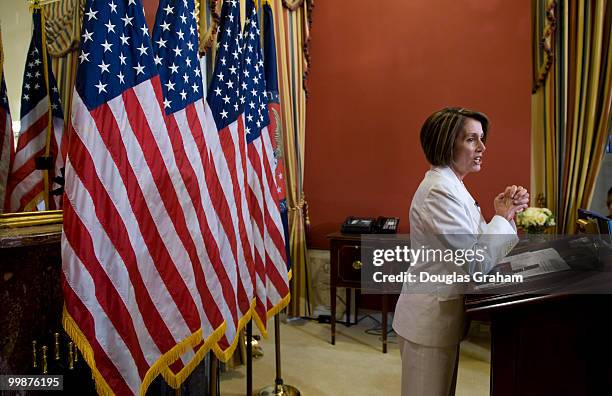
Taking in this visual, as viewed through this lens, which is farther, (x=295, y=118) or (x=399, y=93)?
(x=295, y=118)

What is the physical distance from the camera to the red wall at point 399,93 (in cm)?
384

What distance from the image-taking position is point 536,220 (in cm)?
311

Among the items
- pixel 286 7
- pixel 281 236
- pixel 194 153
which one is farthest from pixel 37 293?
pixel 286 7

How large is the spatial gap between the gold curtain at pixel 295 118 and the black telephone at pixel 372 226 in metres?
0.58

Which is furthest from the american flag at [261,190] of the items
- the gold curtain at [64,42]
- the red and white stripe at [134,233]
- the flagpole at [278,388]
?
the gold curtain at [64,42]

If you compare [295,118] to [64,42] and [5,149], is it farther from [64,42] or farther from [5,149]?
[5,149]

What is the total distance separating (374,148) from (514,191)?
2.75m

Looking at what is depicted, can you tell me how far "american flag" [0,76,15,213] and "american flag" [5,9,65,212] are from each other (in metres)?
0.02

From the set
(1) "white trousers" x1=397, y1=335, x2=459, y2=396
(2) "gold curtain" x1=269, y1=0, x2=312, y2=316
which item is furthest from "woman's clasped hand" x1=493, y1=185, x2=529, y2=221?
(2) "gold curtain" x1=269, y1=0, x2=312, y2=316

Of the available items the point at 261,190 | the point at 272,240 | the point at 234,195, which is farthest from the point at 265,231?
the point at 234,195

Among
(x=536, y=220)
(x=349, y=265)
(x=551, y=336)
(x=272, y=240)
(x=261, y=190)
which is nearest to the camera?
(x=551, y=336)

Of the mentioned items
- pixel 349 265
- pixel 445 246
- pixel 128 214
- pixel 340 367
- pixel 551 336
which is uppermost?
pixel 128 214

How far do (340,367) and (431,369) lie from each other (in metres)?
1.79

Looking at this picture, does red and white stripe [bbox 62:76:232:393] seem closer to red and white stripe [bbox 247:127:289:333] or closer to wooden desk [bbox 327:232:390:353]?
red and white stripe [bbox 247:127:289:333]
